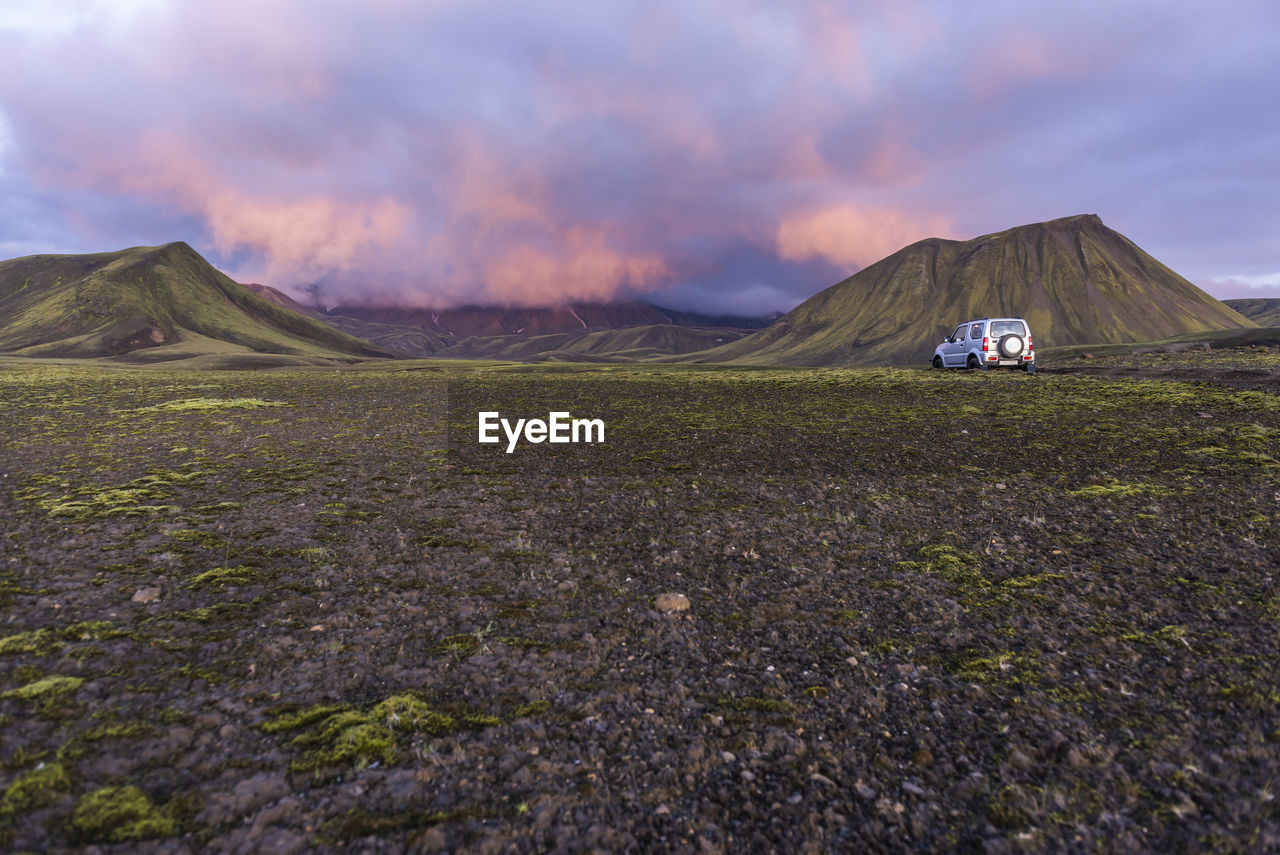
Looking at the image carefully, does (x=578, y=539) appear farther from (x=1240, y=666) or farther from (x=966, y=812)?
(x=1240, y=666)

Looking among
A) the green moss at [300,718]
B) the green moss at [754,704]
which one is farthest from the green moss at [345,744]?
the green moss at [754,704]

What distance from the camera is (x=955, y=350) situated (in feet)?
116

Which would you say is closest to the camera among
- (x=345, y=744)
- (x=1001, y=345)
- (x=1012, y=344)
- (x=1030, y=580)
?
Result: (x=345, y=744)

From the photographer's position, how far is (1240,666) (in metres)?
5.67

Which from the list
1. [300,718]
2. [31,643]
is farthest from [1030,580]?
[31,643]

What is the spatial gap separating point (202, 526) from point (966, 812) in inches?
500

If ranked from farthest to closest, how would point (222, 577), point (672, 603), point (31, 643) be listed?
point (222, 577)
point (672, 603)
point (31, 643)

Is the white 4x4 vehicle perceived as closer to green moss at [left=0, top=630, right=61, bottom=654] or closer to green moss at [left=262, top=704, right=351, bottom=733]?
green moss at [left=262, top=704, right=351, bottom=733]

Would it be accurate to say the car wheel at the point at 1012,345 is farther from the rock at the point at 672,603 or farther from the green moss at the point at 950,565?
the rock at the point at 672,603

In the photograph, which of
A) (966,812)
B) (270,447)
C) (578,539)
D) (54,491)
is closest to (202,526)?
(54,491)

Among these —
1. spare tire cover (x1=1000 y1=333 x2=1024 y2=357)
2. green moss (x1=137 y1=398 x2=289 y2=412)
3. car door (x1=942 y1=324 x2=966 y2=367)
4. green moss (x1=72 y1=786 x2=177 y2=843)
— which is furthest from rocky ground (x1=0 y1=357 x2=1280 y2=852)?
car door (x1=942 y1=324 x2=966 y2=367)

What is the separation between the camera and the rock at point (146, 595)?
7.38 meters
